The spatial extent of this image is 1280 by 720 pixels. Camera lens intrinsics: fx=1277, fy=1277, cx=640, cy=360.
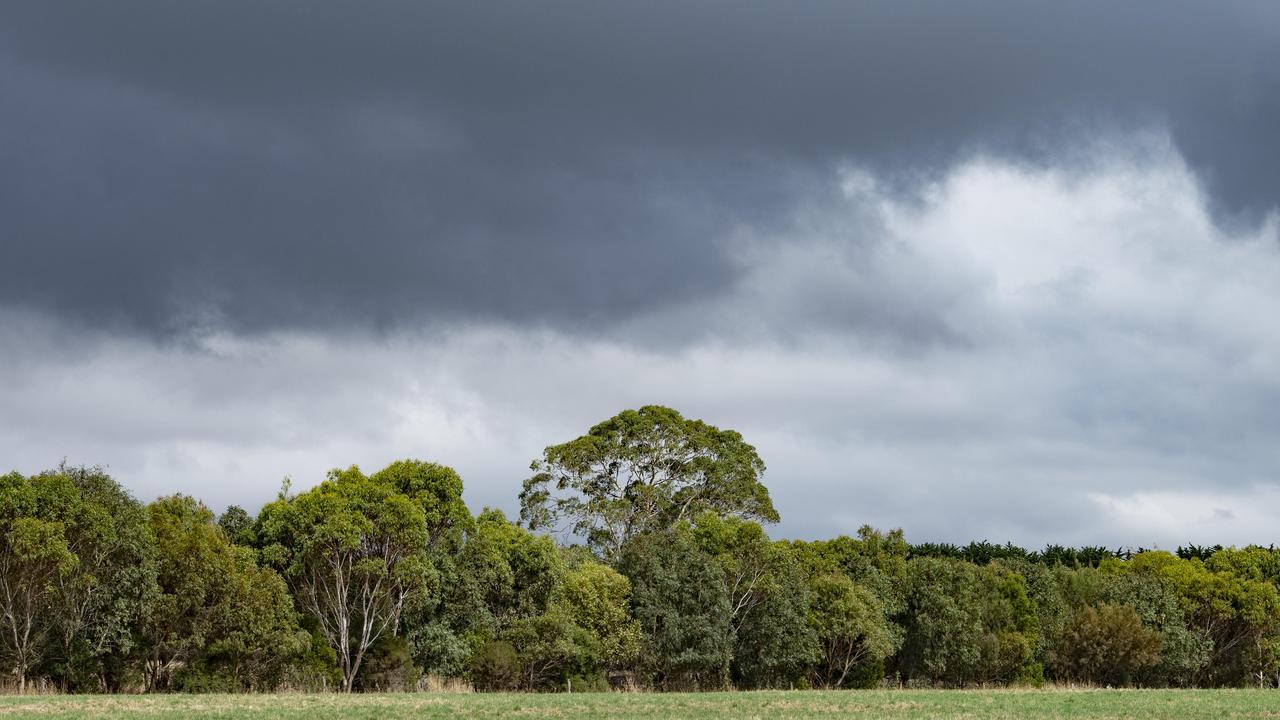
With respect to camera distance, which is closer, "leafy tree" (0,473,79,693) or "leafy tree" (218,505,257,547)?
"leafy tree" (0,473,79,693)

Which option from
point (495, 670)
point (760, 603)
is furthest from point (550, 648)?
point (760, 603)

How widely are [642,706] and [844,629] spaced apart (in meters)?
30.2

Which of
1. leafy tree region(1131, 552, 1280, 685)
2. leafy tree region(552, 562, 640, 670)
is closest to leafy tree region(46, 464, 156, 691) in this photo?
leafy tree region(552, 562, 640, 670)

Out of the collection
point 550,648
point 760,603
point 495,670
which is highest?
point 760,603

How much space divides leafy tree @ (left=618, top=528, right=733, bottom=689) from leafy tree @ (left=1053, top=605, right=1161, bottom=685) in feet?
101

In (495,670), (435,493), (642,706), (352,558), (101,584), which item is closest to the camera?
(642,706)

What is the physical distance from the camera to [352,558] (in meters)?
62.5

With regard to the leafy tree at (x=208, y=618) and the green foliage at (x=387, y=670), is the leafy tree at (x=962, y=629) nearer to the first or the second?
the green foliage at (x=387, y=670)

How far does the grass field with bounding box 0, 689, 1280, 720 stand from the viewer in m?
41.7

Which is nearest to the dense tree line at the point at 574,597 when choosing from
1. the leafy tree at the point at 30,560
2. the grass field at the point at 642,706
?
the leafy tree at the point at 30,560

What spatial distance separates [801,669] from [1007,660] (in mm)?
17020

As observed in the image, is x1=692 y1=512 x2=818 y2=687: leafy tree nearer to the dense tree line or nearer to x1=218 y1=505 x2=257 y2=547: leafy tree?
the dense tree line

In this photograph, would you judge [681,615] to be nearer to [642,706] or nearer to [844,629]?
[844,629]

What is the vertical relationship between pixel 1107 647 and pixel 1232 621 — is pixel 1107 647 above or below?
below
